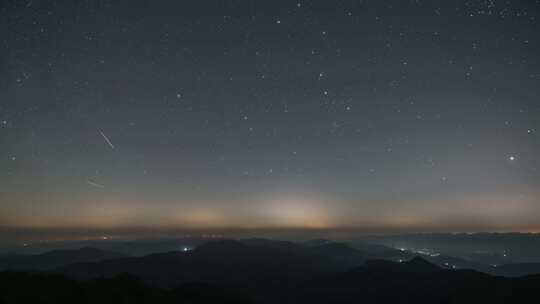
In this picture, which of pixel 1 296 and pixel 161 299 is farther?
pixel 161 299

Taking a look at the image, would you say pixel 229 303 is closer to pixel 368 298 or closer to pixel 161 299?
pixel 161 299

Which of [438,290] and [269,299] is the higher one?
[438,290]

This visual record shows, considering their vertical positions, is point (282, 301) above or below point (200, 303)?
below

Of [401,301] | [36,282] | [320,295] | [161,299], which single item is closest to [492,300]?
[401,301]

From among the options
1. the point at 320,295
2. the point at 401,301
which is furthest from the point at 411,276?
the point at 320,295

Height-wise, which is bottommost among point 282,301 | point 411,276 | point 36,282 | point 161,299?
point 282,301

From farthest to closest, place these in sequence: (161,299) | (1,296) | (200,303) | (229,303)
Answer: (229,303), (200,303), (161,299), (1,296)

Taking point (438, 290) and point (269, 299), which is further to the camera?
point (269, 299)

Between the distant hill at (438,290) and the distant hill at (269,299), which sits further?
the distant hill at (438,290)

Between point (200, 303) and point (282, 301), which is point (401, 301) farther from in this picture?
point (200, 303)

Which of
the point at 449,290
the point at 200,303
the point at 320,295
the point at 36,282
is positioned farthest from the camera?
the point at 320,295

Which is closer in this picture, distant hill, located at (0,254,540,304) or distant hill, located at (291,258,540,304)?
distant hill, located at (0,254,540,304)
